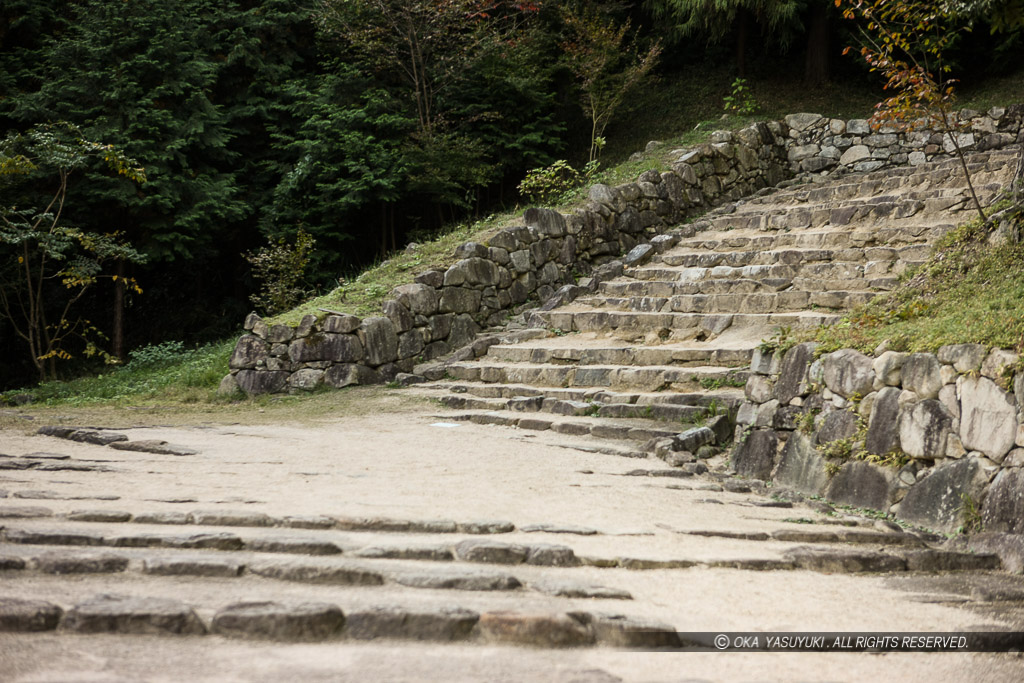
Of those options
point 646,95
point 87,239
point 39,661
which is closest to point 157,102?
point 87,239

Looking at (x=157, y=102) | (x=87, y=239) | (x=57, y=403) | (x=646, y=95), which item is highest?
(x=646, y=95)

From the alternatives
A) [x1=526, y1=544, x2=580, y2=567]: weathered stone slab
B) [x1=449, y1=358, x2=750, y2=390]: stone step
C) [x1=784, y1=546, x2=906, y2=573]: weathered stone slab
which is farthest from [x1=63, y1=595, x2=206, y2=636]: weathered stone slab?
[x1=449, y1=358, x2=750, y2=390]: stone step

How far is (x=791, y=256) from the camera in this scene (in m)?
9.15

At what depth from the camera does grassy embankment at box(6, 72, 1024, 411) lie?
4.77 m

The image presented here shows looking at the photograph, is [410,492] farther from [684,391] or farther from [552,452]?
[684,391]

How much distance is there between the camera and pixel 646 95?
53.7 feet

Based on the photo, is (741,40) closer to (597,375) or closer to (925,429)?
(597,375)

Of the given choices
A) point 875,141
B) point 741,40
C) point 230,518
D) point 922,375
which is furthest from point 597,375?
point 741,40

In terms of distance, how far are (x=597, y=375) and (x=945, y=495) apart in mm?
3992

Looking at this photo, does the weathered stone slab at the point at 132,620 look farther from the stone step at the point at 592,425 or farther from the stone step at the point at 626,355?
the stone step at the point at 626,355

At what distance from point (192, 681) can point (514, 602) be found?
105cm

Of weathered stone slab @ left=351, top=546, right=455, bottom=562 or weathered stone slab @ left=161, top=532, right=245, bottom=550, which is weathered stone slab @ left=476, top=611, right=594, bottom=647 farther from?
weathered stone slab @ left=161, top=532, right=245, bottom=550

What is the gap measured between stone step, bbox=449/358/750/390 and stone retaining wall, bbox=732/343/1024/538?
3.91 feet

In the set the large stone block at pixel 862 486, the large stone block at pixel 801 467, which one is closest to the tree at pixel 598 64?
the large stone block at pixel 801 467
